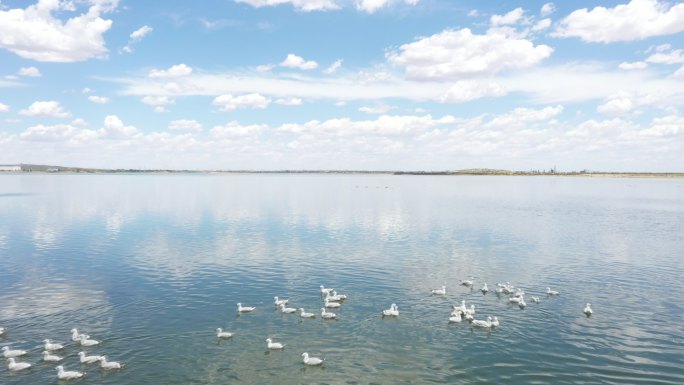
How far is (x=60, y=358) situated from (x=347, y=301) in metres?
20.2

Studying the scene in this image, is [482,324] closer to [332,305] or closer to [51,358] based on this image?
[332,305]

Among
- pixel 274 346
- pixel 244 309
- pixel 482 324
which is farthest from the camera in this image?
pixel 244 309

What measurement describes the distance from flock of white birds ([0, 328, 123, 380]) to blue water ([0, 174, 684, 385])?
0.41 metres

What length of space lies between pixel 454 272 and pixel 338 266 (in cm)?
1216

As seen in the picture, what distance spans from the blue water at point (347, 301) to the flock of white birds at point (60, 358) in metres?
0.41

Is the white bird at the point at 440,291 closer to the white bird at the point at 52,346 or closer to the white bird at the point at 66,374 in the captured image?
the white bird at the point at 66,374

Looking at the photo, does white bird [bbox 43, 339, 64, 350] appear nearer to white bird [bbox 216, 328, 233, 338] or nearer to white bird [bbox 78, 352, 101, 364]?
white bird [bbox 78, 352, 101, 364]

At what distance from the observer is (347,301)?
3931 centimetres

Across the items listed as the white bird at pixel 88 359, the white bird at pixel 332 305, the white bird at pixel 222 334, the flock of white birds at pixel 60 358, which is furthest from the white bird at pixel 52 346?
the white bird at pixel 332 305

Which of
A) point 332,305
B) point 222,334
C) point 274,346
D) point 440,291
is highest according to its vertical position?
point 440,291

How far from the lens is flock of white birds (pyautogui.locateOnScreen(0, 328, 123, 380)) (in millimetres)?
25844

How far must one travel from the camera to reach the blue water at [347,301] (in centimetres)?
2753

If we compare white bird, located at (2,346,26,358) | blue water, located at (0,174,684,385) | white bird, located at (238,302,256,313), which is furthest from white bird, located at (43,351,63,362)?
white bird, located at (238,302,256,313)

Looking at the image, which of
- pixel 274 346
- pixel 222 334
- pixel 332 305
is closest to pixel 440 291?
pixel 332 305
